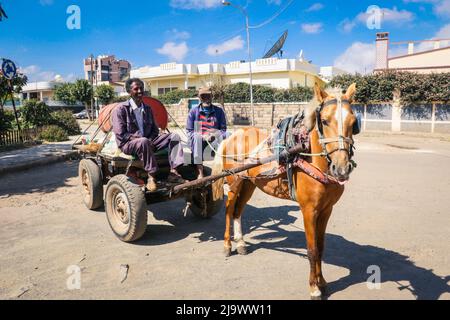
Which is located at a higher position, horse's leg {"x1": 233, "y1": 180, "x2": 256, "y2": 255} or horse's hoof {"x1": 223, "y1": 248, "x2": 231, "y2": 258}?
horse's leg {"x1": 233, "y1": 180, "x2": 256, "y2": 255}

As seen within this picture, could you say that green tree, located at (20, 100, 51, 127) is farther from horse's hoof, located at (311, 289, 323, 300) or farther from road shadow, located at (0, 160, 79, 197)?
horse's hoof, located at (311, 289, 323, 300)

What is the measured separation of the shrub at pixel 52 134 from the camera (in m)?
16.5

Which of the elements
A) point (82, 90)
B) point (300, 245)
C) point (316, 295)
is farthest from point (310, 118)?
point (82, 90)

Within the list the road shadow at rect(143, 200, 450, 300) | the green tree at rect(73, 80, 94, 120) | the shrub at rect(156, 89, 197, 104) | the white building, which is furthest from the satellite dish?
the road shadow at rect(143, 200, 450, 300)

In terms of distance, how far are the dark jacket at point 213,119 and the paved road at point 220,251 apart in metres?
1.56

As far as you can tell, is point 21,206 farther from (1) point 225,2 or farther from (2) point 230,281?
(1) point 225,2

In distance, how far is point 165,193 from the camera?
15.4ft

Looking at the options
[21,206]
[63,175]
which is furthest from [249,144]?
[63,175]

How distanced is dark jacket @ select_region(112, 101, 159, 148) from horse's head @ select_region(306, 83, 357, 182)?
279 cm

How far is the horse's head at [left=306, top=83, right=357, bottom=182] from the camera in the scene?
9.26ft

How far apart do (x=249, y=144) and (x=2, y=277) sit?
330 cm

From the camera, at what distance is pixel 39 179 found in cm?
901
